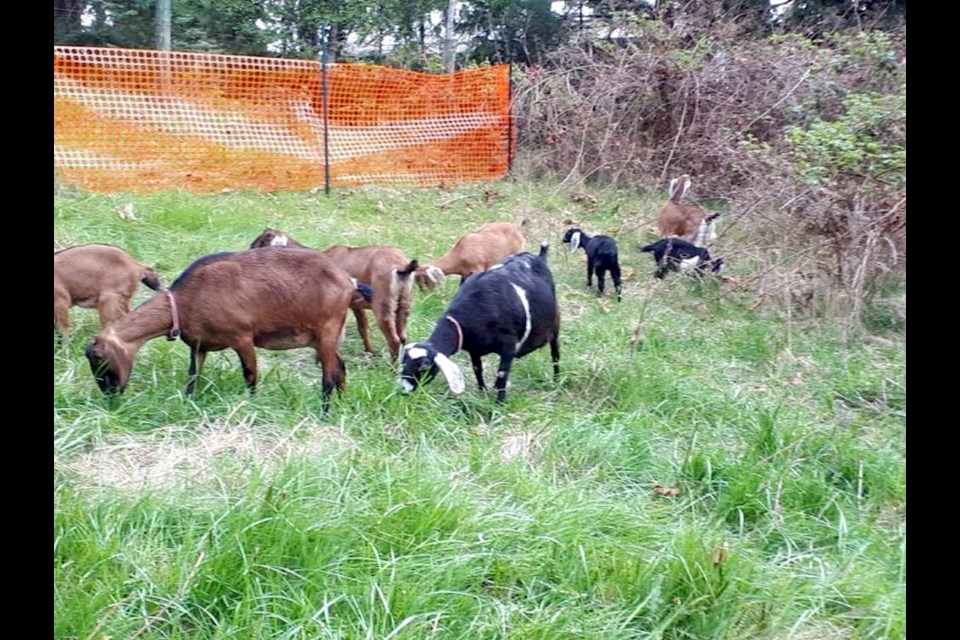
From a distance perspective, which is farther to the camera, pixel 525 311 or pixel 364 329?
pixel 364 329

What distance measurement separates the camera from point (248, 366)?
17.9 ft

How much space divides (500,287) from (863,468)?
2809 mm

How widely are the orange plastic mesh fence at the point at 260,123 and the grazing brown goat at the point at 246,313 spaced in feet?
21.7

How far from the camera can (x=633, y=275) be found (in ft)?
34.1

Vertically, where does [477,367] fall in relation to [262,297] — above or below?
below

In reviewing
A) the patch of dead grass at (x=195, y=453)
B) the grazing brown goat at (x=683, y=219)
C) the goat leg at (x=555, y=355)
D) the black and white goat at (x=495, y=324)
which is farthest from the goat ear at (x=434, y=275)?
the grazing brown goat at (x=683, y=219)

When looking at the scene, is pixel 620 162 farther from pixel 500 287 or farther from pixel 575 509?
pixel 575 509

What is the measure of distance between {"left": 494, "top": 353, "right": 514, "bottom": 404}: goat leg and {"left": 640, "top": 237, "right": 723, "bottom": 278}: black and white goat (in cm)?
357

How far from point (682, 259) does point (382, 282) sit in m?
3.97

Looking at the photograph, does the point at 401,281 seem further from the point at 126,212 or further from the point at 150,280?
the point at 126,212

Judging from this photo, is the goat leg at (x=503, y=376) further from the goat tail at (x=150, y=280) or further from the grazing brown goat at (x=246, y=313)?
the goat tail at (x=150, y=280)

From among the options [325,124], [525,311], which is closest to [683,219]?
[525,311]

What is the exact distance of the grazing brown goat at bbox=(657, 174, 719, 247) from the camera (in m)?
10.5
